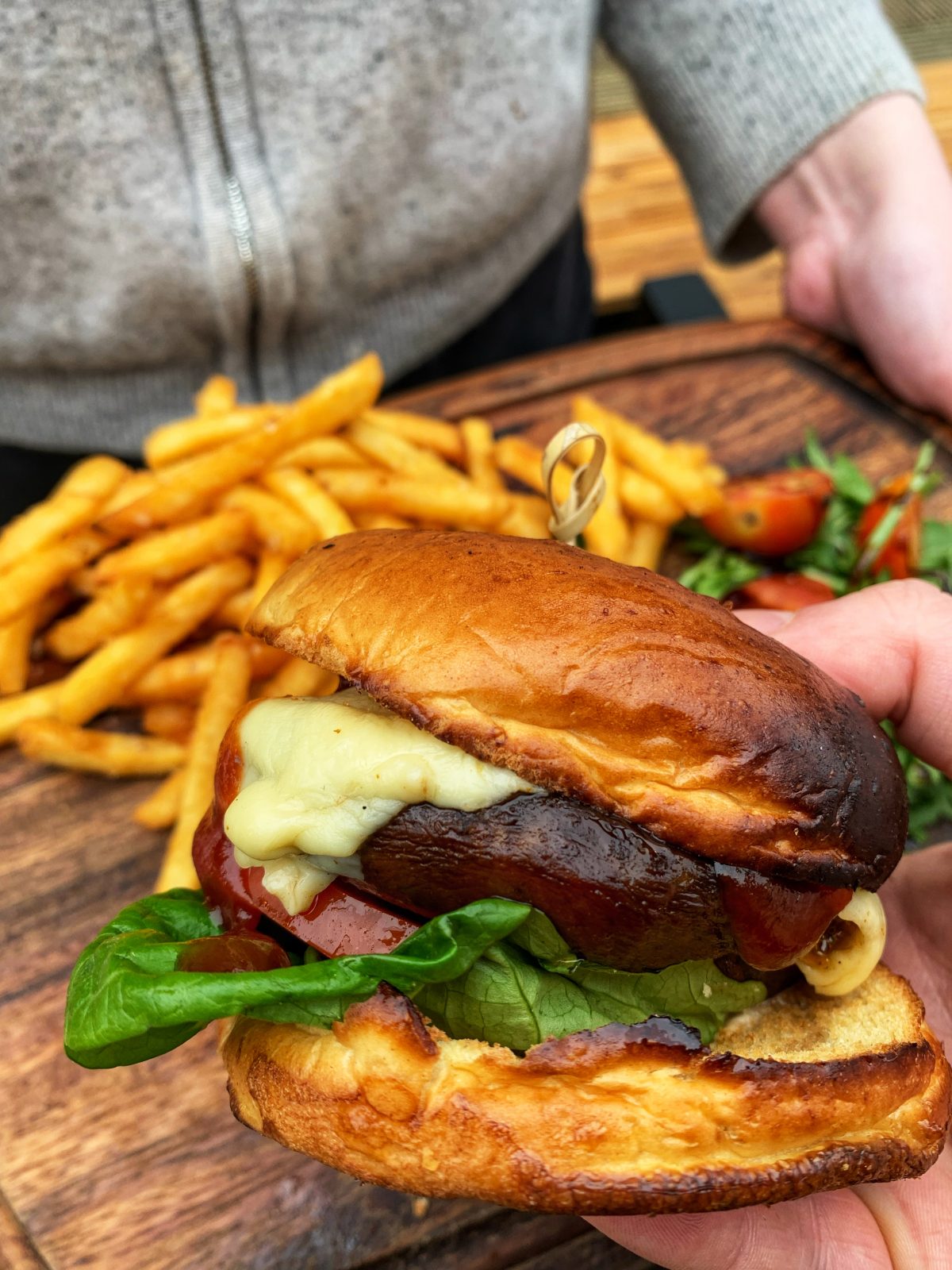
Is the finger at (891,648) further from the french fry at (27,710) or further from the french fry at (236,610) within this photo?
A: the french fry at (27,710)

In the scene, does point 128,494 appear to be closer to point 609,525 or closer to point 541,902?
point 609,525

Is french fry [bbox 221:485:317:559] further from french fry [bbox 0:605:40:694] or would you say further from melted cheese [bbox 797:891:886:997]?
melted cheese [bbox 797:891:886:997]

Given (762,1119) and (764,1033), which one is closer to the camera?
(762,1119)

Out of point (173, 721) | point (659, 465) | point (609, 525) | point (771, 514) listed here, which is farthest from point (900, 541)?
point (173, 721)

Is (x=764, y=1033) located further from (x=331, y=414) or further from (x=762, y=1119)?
(x=331, y=414)

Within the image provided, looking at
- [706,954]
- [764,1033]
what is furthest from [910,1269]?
[706,954]

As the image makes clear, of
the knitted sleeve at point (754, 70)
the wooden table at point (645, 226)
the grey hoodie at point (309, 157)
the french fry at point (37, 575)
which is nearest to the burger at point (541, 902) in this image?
the french fry at point (37, 575)

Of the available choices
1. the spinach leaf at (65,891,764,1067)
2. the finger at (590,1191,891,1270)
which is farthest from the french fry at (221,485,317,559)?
A: the finger at (590,1191,891,1270)
